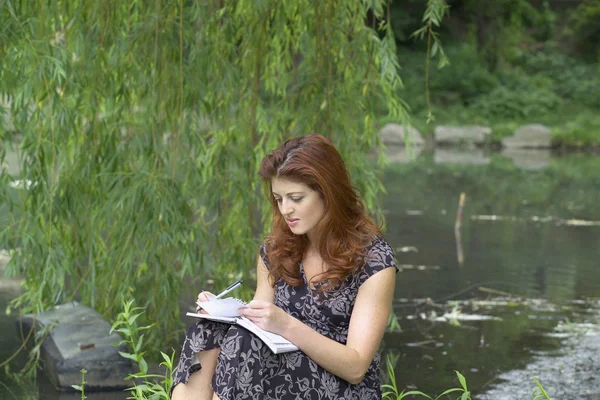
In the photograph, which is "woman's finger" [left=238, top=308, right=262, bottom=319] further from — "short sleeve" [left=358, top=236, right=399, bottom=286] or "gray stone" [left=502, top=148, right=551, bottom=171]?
"gray stone" [left=502, top=148, right=551, bottom=171]

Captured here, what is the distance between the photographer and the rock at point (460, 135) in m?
25.5

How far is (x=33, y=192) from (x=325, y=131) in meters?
1.59

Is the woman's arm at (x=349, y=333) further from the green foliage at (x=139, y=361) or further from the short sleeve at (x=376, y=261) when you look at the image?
the green foliage at (x=139, y=361)

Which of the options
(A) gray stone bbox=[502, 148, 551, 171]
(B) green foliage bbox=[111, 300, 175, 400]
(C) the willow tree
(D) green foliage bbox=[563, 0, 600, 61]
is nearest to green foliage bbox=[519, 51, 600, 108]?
(D) green foliage bbox=[563, 0, 600, 61]

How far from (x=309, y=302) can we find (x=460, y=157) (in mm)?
19574

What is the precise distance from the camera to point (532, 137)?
2548 centimetres

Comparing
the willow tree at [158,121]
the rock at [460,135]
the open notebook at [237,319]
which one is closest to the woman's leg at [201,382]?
the open notebook at [237,319]

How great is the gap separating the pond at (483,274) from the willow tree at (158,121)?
0.72 m

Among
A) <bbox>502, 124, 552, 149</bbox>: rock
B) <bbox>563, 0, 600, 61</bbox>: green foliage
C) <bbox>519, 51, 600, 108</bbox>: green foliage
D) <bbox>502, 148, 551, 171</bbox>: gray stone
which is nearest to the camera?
<bbox>502, 148, 551, 171</bbox>: gray stone

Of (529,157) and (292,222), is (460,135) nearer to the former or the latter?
(529,157)

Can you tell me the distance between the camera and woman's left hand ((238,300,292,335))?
2.84m

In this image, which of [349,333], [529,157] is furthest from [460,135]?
[349,333]

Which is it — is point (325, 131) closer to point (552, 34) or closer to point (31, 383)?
point (31, 383)

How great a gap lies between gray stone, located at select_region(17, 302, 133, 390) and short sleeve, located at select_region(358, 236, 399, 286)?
8.30ft
